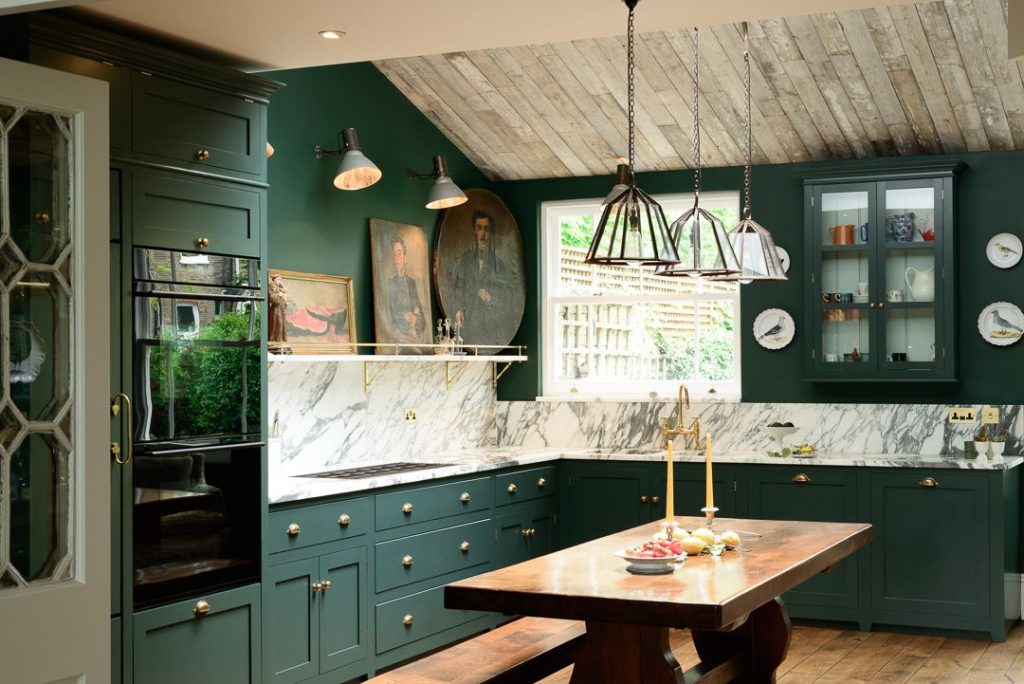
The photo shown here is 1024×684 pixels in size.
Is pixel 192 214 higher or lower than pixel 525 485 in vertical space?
higher

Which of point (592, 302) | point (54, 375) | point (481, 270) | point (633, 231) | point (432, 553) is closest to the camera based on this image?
point (54, 375)

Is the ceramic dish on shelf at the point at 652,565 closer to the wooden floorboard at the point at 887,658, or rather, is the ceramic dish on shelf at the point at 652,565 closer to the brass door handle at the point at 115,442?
the brass door handle at the point at 115,442

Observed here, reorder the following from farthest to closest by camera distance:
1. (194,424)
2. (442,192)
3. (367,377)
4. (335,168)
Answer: (442,192)
(367,377)
(335,168)
(194,424)

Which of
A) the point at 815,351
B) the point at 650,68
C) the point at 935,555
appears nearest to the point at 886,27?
the point at 650,68

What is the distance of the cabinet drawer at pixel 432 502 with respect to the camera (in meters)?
5.98

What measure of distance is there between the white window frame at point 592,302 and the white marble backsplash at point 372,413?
46 cm

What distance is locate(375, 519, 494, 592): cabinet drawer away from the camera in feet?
19.6

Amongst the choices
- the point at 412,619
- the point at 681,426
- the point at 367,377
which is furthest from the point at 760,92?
the point at 412,619

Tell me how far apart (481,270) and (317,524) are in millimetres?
2804

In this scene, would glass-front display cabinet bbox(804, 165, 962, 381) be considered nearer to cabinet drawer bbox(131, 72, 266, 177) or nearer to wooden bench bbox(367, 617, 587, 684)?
wooden bench bbox(367, 617, 587, 684)

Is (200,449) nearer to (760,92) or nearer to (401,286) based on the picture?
(401,286)

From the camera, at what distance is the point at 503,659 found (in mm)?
4414

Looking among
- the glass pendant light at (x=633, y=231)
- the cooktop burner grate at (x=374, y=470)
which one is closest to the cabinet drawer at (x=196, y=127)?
the glass pendant light at (x=633, y=231)

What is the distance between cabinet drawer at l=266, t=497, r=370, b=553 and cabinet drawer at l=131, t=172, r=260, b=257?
1182 mm
